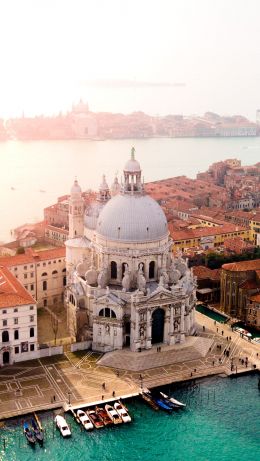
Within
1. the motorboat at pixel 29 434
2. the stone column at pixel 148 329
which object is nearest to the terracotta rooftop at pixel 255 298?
the stone column at pixel 148 329

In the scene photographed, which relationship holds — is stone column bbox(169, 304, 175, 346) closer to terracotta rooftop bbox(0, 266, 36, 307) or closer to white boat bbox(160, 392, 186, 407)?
white boat bbox(160, 392, 186, 407)

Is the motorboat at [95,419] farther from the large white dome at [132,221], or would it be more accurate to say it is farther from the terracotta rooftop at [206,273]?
the terracotta rooftop at [206,273]

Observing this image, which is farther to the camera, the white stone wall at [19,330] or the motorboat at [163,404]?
the white stone wall at [19,330]

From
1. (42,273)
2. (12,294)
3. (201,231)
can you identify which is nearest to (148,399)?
(12,294)

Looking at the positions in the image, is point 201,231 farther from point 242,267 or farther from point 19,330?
point 19,330

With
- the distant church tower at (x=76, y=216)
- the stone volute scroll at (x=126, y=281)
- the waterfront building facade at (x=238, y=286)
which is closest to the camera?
the stone volute scroll at (x=126, y=281)

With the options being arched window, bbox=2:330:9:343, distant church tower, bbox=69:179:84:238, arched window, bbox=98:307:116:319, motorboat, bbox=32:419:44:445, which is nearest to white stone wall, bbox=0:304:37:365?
arched window, bbox=2:330:9:343
